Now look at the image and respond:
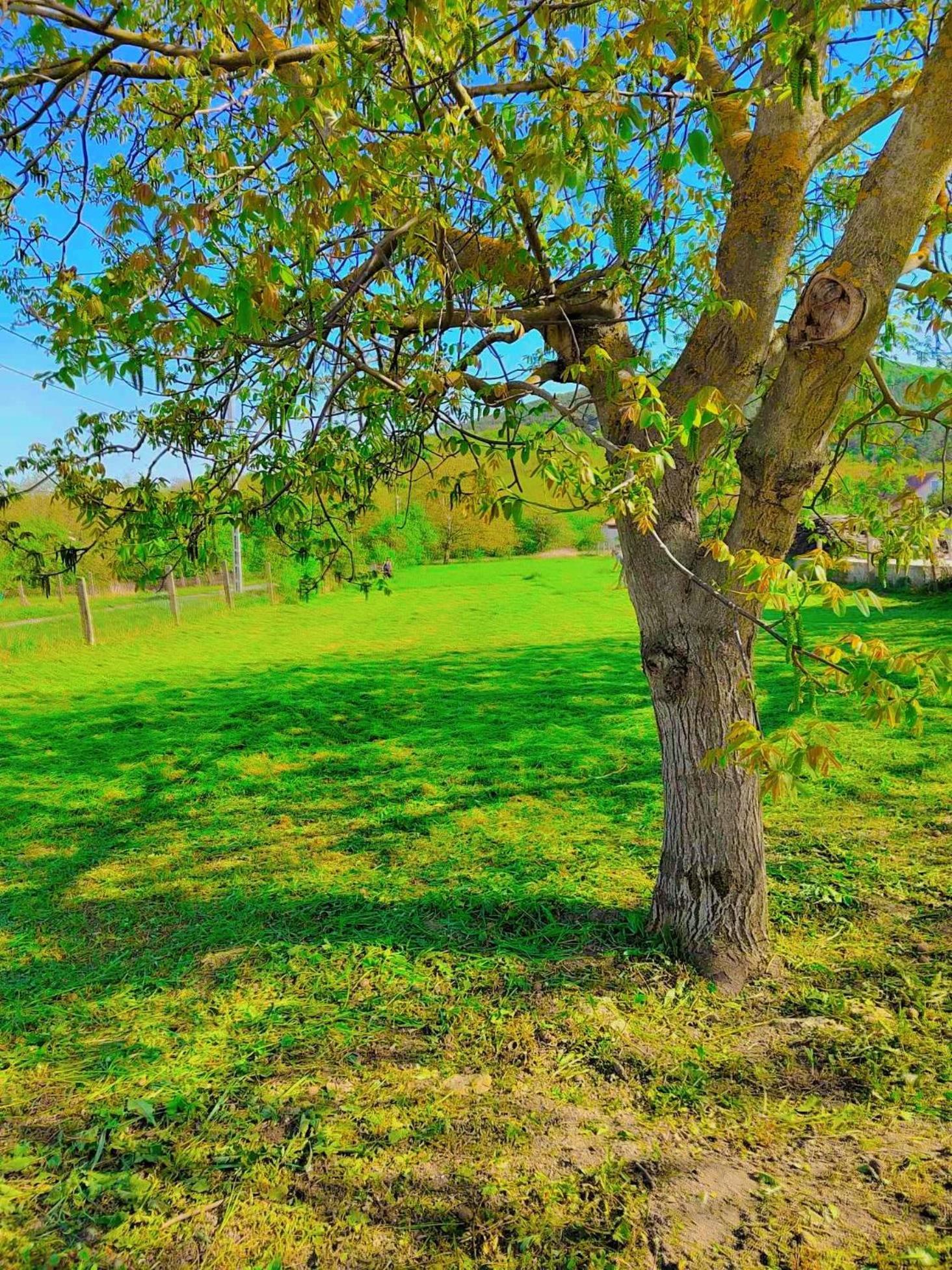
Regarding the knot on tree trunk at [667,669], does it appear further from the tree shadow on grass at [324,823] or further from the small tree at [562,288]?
the tree shadow on grass at [324,823]

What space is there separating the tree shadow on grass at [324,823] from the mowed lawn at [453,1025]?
0.03m

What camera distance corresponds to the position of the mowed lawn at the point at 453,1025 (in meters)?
2.00

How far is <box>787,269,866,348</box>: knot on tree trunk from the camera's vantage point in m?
2.44

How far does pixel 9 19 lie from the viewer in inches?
92.2

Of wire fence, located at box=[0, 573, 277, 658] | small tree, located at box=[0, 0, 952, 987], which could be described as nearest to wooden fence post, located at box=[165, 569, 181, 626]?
wire fence, located at box=[0, 573, 277, 658]

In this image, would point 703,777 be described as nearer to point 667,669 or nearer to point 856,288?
point 667,669

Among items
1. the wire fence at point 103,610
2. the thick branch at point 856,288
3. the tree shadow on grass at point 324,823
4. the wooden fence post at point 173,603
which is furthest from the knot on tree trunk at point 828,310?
the wooden fence post at point 173,603

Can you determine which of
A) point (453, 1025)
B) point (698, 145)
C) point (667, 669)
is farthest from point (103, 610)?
point (698, 145)

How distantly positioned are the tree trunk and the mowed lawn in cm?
19

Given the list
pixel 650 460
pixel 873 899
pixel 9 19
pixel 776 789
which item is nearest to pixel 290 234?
pixel 9 19

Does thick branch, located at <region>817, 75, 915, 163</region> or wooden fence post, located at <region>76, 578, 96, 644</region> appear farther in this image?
wooden fence post, located at <region>76, 578, 96, 644</region>

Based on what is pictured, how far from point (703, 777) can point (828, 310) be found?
5.91ft

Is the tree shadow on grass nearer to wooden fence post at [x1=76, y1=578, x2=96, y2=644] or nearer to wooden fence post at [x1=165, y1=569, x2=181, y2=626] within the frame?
wooden fence post at [x1=76, y1=578, x2=96, y2=644]

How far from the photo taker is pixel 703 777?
3127 millimetres
